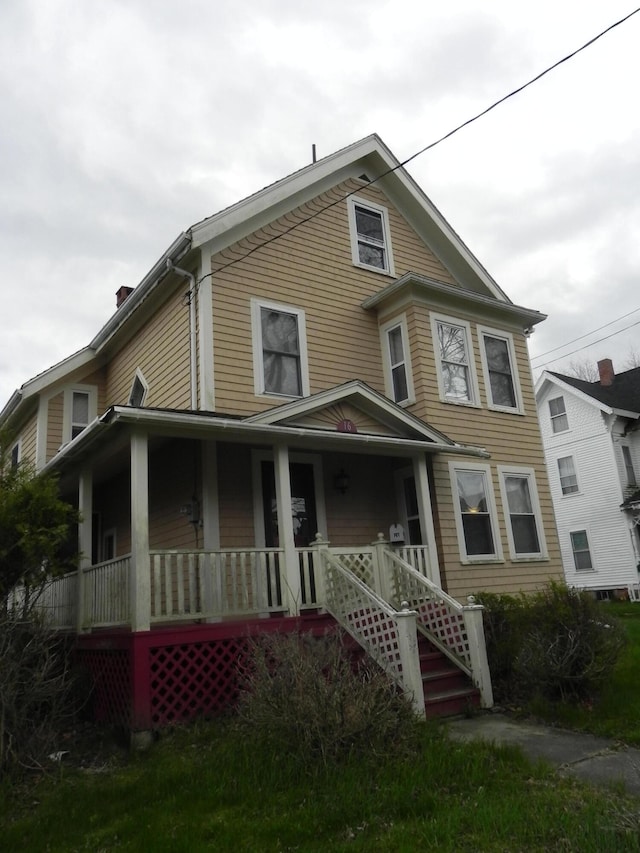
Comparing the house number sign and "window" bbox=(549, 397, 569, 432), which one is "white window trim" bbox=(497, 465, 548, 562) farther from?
"window" bbox=(549, 397, 569, 432)

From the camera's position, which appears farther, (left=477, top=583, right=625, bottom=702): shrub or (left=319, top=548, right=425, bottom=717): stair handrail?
(left=477, top=583, right=625, bottom=702): shrub

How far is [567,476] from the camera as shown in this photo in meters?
28.1

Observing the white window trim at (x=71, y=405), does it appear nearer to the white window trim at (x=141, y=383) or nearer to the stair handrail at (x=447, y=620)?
the white window trim at (x=141, y=383)

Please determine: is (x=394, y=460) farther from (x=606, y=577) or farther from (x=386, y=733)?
(x=606, y=577)

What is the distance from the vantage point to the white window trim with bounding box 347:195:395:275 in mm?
13562

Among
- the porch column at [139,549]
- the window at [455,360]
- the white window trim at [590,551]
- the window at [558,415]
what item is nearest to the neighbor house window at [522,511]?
the window at [455,360]

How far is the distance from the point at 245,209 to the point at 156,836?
949 cm

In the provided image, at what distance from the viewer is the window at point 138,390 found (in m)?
13.0

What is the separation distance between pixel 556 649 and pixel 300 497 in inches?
187

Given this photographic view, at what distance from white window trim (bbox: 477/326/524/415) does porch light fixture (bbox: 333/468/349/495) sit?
12.1 ft

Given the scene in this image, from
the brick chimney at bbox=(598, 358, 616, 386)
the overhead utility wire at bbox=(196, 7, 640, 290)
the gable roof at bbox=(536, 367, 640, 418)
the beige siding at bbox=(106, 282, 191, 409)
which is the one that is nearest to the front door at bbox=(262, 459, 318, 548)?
the beige siding at bbox=(106, 282, 191, 409)

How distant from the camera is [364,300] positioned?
43.6ft

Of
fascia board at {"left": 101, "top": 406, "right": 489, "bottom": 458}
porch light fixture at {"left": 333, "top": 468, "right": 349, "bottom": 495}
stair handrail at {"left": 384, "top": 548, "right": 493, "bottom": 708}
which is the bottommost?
stair handrail at {"left": 384, "top": 548, "right": 493, "bottom": 708}

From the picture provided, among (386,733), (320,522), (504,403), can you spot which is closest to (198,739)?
(386,733)
